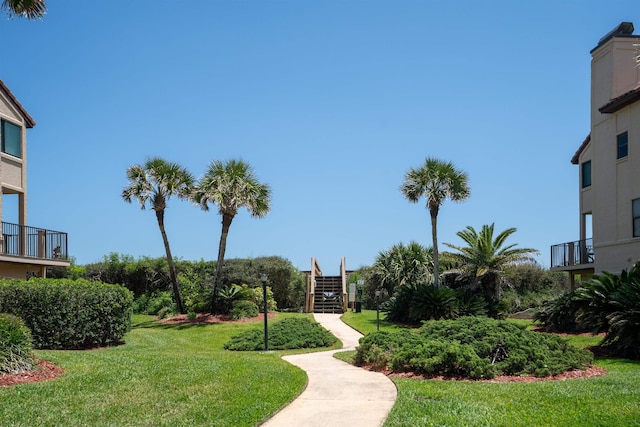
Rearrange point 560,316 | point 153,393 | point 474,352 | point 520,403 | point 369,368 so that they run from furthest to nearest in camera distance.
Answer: point 560,316, point 369,368, point 474,352, point 153,393, point 520,403

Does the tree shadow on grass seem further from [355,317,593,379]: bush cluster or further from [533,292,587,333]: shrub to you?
[533,292,587,333]: shrub

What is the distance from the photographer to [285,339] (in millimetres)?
21469

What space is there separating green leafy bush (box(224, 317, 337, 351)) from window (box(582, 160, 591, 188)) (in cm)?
1517

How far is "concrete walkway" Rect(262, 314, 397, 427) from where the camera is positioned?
9227 millimetres

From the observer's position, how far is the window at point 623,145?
25.0 m

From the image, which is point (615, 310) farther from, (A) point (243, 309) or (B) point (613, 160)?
(A) point (243, 309)

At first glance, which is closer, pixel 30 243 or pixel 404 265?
pixel 30 243

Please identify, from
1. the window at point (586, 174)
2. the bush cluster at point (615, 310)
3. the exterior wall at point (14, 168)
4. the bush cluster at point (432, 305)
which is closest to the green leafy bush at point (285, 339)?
the bush cluster at point (432, 305)

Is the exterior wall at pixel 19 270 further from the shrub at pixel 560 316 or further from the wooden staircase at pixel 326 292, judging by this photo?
the shrub at pixel 560 316

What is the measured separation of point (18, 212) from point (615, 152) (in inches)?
920

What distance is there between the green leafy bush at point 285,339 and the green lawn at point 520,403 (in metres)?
8.94

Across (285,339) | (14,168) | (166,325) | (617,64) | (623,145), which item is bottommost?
(166,325)

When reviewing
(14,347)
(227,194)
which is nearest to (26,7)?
(14,347)

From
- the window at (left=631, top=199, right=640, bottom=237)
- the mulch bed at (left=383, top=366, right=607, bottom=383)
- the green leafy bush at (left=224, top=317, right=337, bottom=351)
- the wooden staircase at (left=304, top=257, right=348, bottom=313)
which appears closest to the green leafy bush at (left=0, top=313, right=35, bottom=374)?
the mulch bed at (left=383, top=366, right=607, bottom=383)
